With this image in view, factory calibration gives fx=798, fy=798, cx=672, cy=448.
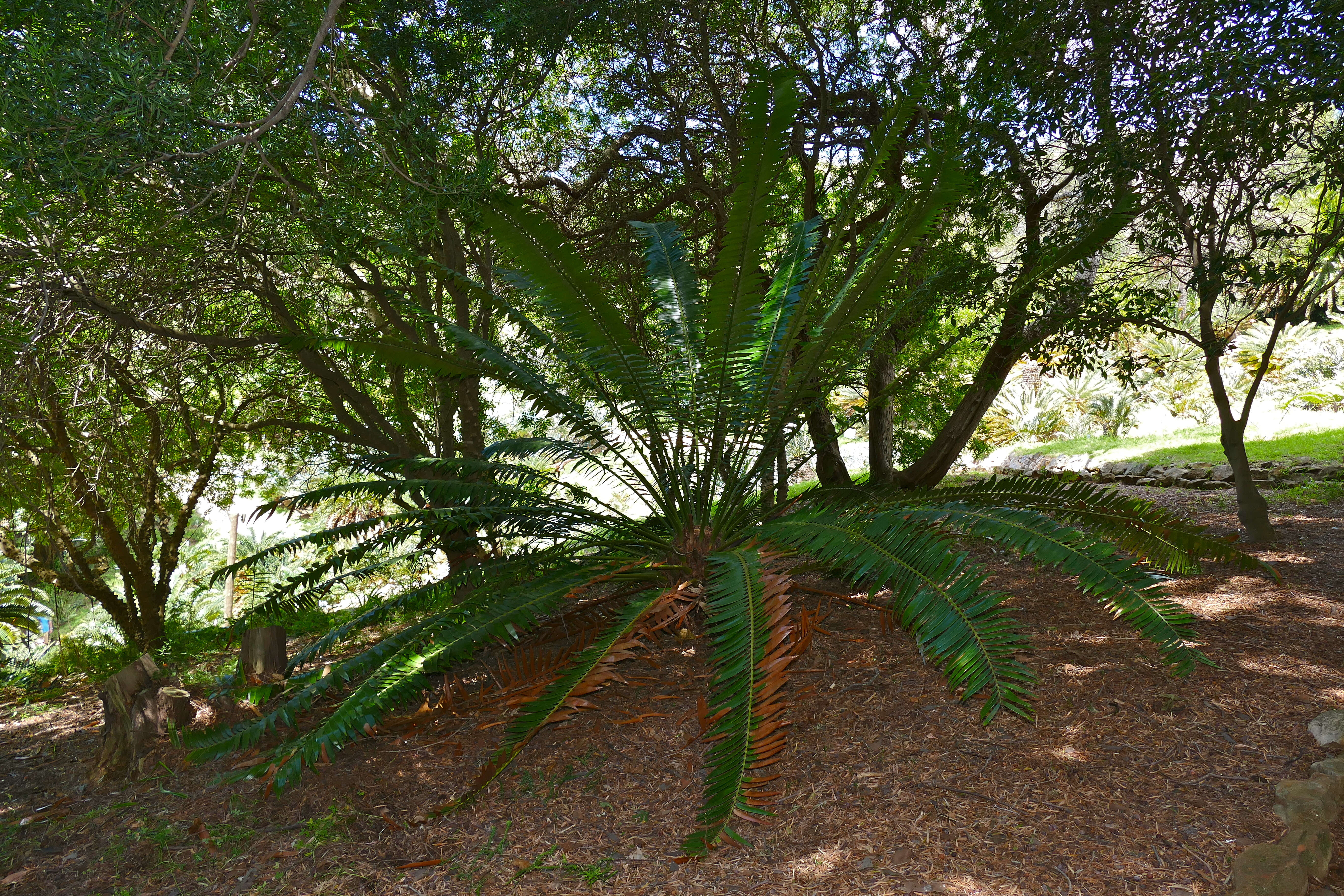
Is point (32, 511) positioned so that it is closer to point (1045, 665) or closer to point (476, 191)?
point (476, 191)

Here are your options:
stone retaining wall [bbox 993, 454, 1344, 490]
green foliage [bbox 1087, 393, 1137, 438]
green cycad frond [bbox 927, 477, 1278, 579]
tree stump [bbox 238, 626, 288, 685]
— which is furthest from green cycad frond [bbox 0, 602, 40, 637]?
green foliage [bbox 1087, 393, 1137, 438]

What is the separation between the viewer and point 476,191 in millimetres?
3736

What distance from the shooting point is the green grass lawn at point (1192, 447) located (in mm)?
8781

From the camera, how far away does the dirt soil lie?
235cm

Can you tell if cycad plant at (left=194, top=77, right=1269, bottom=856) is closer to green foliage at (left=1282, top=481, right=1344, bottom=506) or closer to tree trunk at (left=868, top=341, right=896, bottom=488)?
tree trunk at (left=868, top=341, right=896, bottom=488)

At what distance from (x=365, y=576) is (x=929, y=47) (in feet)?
16.7

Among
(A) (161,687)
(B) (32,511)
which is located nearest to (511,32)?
(A) (161,687)

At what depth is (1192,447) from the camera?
10617mm

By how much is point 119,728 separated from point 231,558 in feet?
44.3

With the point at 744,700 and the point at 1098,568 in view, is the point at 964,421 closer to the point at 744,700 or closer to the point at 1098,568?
the point at 1098,568

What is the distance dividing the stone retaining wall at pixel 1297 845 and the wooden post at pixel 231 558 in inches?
439

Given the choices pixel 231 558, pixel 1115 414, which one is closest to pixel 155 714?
pixel 231 558

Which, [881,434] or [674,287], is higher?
[674,287]

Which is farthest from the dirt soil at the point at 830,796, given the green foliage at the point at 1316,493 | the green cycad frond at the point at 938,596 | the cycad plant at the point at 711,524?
the green foliage at the point at 1316,493
